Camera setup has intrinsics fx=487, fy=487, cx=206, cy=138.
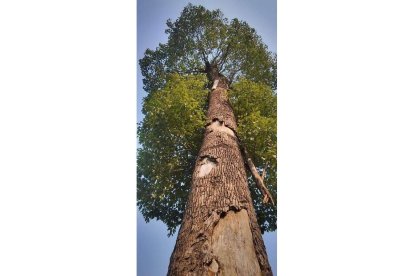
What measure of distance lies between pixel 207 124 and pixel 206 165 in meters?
0.42

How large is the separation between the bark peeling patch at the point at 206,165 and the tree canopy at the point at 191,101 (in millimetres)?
162

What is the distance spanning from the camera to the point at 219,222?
102 inches

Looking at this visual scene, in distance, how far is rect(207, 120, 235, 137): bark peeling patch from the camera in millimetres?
3227

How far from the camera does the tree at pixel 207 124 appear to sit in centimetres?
289

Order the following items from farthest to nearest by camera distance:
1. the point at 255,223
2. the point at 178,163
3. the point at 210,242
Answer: the point at 178,163, the point at 255,223, the point at 210,242

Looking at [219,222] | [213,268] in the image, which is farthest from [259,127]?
[213,268]

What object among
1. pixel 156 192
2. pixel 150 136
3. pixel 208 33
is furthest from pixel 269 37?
pixel 156 192

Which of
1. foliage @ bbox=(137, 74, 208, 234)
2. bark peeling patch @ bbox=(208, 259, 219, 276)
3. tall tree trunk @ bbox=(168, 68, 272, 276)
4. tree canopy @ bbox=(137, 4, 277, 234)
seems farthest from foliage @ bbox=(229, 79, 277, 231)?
bark peeling patch @ bbox=(208, 259, 219, 276)

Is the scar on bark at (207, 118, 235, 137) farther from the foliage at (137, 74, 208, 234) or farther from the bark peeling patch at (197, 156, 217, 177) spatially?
the bark peeling patch at (197, 156, 217, 177)

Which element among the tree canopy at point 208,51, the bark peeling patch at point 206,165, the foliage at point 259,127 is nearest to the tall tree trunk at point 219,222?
the bark peeling patch at point 206,165

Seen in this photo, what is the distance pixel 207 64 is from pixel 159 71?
0.36 metres
